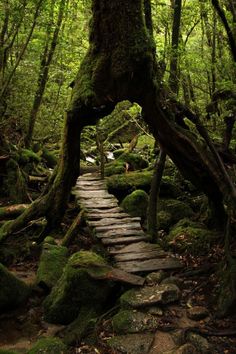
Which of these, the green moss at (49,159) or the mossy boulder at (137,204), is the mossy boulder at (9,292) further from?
the green moss at (49,159)

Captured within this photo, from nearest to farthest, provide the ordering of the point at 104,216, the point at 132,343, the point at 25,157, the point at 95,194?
the point at 132,343 → the point at 104,216 → the point at 95,194 → the point at 25,157

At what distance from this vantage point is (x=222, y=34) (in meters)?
12.5

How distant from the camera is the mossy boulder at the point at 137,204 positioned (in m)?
11.9

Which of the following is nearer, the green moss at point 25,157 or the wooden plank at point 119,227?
the wooden plank at point 119,227

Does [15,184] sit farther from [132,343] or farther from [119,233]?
[132,343]

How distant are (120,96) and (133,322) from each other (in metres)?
3.69

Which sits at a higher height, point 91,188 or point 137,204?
point 91,188

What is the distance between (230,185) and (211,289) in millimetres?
1866

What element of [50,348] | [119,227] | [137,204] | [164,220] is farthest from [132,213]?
[50,348]

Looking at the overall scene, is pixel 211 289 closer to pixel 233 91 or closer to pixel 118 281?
pixel 118 281

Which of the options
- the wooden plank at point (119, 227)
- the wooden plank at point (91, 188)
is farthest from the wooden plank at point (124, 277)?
the wooden plank at point (91, 188)

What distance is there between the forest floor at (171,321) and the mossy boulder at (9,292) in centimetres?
17

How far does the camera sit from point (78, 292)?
274 inches

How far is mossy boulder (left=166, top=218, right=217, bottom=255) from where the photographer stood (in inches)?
335
